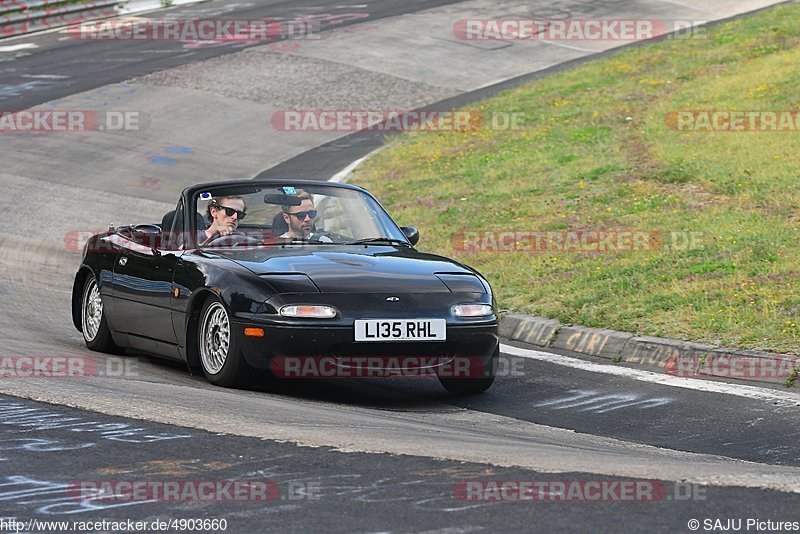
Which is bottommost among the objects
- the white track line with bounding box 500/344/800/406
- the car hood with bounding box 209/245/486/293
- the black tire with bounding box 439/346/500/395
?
the white track line with bounding box 500/344/800/406

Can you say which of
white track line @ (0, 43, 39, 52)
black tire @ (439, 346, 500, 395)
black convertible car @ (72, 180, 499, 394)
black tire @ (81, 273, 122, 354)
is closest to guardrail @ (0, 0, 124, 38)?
white track line @ (0, 43, 39, 52)

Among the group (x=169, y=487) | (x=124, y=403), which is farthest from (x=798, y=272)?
(x=169, y=487)

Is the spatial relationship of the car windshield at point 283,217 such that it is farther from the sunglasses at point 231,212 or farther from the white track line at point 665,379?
the white track line at point 665,379

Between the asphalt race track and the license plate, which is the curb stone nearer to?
the asphalt race track

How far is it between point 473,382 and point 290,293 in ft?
4.60

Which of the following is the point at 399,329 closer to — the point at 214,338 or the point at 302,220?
the point at 214,338

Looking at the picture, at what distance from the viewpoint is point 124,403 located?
736 cm

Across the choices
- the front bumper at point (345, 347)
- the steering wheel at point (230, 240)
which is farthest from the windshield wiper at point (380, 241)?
the front bumper at point (345, 347)

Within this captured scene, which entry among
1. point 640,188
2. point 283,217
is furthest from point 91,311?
point 640,188

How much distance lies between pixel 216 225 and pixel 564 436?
330cm

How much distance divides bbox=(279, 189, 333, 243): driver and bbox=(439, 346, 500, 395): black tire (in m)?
1.39

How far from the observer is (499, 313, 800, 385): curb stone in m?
9.23

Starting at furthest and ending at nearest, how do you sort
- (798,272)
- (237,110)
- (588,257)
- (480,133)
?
(237,110)
(480,133)
(588,257)
(798,272)

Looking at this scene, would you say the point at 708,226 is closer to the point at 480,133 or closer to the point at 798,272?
the point at 798,272
